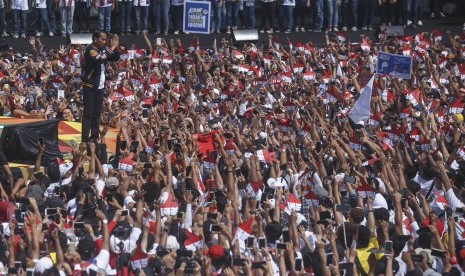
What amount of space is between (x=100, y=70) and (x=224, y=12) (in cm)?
1247

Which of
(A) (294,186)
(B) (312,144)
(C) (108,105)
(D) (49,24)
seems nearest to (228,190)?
(A) (294,186)

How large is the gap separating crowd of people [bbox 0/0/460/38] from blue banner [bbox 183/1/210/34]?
196 cm

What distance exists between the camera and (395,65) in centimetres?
2239

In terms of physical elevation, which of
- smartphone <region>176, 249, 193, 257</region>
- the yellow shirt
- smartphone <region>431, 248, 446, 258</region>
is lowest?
the yellow shirt

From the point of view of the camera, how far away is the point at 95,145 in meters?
17.5

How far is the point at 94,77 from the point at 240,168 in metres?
3.16

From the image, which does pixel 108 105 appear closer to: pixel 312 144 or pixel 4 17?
pixel 312 144

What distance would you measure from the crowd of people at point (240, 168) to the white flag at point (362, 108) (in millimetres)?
177

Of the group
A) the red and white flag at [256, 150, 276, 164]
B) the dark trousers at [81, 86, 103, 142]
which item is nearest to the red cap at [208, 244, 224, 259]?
the red and white flag at [256, 150, 276, 164]

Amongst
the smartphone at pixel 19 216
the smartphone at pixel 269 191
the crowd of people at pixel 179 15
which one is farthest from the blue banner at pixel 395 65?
the smartphone at pixel 19 216

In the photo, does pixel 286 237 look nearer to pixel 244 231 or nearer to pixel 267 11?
pixel 244 231

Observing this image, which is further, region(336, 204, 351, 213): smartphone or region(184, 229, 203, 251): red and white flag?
region(336, 204, 351, 213): smartphone

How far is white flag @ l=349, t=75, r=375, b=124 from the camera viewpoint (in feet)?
66.8

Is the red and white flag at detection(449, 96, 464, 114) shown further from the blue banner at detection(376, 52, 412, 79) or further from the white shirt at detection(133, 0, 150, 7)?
the white shirt at detection(133, 0, 150, 7)
